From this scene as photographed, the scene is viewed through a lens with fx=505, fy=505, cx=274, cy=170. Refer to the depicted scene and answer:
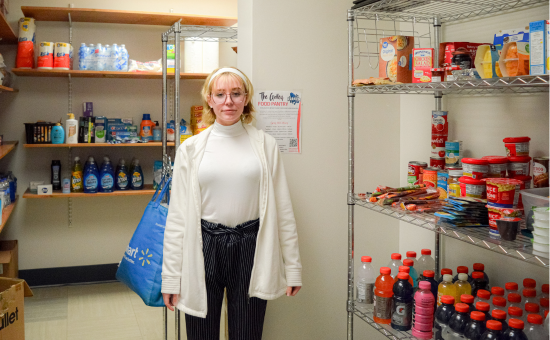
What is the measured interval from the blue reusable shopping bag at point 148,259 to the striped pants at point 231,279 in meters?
0.26

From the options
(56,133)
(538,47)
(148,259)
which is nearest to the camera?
(538,47)

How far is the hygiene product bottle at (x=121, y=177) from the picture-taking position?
4277 millimetres

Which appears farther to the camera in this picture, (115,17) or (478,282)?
(115,17)

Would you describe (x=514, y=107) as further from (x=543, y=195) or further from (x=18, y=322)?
(x=18, y=322)

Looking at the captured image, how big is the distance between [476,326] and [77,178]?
343 cm

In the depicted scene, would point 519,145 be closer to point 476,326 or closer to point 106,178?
point 476,326

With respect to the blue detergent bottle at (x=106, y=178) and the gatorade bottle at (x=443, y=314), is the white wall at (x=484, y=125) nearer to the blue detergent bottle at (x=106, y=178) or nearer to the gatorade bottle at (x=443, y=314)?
the gatorade bottle at (x=443, y=314)

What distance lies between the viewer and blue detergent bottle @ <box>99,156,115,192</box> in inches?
165

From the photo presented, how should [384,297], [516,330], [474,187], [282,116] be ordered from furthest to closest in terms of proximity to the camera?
1. [282,116]
2. [384,297]
3. [474,187]
4. [516,330]

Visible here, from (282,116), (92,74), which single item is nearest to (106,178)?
(92,74)

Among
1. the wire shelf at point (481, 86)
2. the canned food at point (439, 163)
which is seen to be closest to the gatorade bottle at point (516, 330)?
the wire shelf at point (481, 86)

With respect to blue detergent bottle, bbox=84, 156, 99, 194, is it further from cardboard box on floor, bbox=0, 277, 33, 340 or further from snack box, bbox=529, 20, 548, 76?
snack box, bbox=529, 20, 548, 76

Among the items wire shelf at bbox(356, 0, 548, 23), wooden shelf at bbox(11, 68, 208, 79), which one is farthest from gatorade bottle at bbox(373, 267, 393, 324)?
wooden shelf at bbox(11, 68, 208, 79)

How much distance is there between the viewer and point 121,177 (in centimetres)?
428
